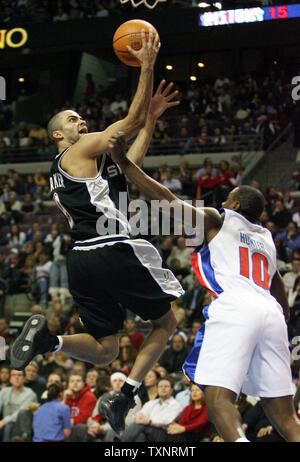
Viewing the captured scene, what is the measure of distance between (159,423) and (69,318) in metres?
3.81

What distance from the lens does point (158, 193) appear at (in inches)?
187

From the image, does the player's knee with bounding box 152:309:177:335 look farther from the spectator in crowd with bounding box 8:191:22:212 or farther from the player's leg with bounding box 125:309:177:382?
the spectator in crowd with bounding box 8:191:22:212

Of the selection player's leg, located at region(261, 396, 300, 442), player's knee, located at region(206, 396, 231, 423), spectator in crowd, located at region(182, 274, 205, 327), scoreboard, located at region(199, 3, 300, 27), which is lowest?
spectator in crowd, located at region(182, 274, 205, 327)

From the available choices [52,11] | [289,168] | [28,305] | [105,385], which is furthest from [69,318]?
[52,11]

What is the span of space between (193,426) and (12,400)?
8.99 feet

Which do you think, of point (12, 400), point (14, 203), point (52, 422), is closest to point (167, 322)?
point (52, 422)

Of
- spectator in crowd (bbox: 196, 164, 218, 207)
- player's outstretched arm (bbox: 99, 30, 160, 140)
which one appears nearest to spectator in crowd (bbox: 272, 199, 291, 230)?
spectator in crowd (bbox: 196, 164, 218, 207)

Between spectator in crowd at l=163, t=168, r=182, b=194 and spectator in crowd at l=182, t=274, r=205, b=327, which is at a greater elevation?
spectator in crowd at l=163, t=168, r=182, b=194

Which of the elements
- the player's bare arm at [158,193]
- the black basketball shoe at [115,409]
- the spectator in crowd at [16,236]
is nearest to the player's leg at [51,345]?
the black basketball shoe at [115,409]

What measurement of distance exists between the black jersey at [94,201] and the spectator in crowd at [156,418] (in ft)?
13.4

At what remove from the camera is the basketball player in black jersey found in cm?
Answer: 507

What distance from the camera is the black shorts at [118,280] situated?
5152 millimetres

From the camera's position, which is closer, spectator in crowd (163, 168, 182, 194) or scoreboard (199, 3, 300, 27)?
scoreboard (199, 3, 300, 27)

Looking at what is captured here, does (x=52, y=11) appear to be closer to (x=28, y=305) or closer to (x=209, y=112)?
(x=209, y=112)
